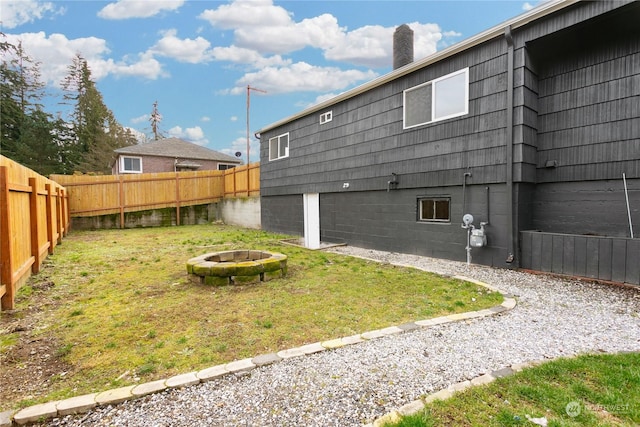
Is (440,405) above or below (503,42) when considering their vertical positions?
below

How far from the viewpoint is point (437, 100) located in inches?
266

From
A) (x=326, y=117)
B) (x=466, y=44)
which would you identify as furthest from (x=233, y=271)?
(x=326, y=117)

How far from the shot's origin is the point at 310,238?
882 cm

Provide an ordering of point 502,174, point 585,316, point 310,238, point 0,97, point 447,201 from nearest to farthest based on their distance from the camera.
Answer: point 585,316 → point 502,174 → point 447,201 → point 310,238 → point 0,97

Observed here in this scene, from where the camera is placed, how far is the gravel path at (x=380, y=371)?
1917mm

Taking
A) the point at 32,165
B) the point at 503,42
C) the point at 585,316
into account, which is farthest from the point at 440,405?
the point at 32,165

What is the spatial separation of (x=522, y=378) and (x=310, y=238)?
681 cm

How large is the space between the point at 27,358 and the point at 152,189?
1314 cm

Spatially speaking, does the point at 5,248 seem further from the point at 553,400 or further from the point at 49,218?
the point at 553,400

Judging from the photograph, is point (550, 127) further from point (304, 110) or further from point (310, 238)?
point (304, 110)

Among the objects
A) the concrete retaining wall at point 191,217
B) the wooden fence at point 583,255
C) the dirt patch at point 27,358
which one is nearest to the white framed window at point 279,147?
the concrete retaining wall at point 191,217

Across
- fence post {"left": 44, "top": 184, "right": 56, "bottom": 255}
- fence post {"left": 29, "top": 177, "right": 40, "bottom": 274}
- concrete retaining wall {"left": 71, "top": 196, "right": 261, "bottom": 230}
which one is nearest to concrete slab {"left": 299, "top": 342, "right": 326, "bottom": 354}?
fence post {"left": 29, "top": 177, "right": 40, "bottom": 274}

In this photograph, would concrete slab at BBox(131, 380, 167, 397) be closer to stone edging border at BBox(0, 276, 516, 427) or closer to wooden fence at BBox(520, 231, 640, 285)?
stone edging border at BBox(0, 276, 516, 427)

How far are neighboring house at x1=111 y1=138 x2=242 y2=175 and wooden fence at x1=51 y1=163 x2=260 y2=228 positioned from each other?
317 inches
